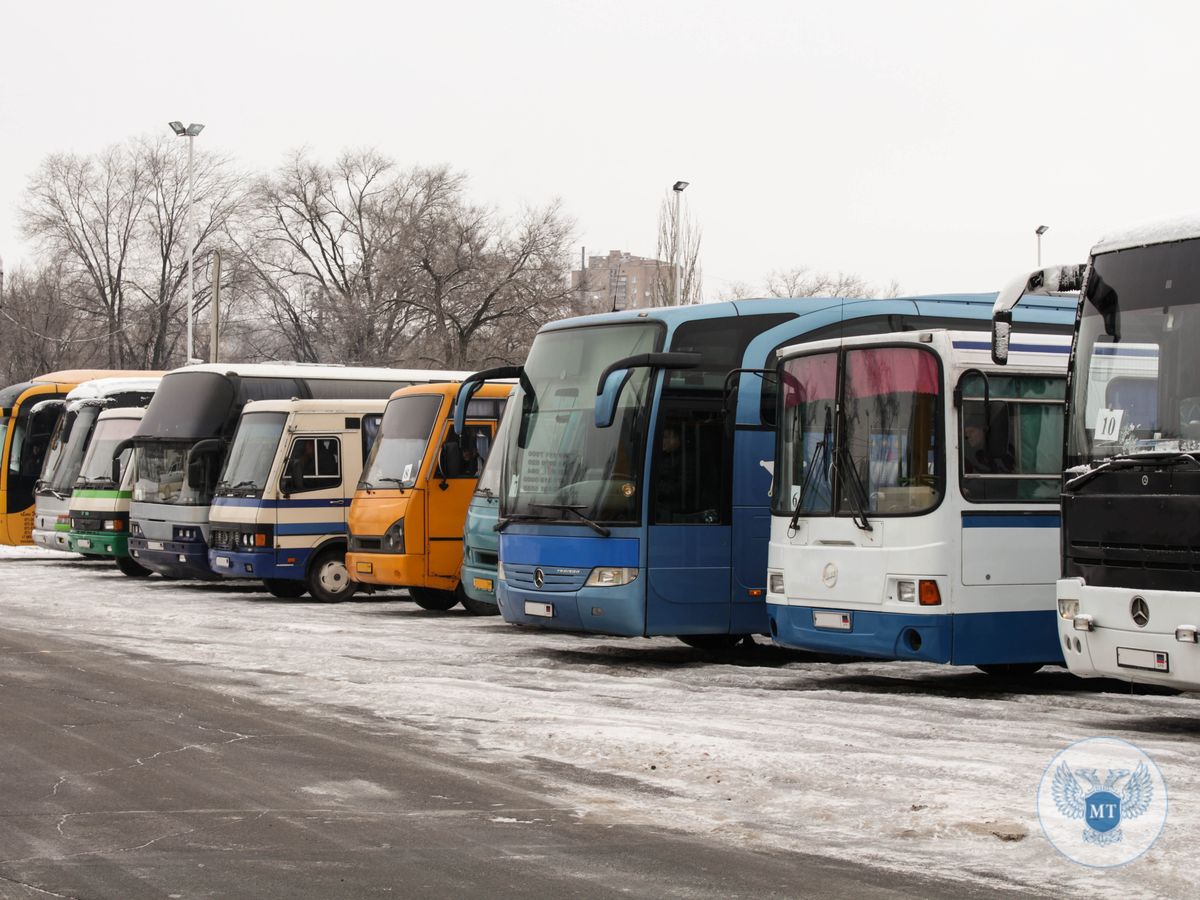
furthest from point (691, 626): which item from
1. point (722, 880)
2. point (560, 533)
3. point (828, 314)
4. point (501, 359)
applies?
point (501, 359)

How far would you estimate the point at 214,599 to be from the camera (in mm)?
24516

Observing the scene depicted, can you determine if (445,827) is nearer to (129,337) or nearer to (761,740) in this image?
(761,740)

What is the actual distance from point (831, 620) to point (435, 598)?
10079mm

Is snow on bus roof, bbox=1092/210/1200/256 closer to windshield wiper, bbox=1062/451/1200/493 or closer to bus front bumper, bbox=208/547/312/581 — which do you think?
windshield wiper, bbox=1062/451/1200/493

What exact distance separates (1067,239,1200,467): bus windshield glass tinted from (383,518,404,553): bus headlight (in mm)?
11599

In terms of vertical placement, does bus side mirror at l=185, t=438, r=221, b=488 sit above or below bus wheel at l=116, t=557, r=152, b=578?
above

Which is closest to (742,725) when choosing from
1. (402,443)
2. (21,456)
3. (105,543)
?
(402,443)

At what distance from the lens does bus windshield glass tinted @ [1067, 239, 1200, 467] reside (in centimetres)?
1034

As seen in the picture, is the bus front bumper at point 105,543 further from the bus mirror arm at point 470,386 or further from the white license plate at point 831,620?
the white license plate at point 831,620

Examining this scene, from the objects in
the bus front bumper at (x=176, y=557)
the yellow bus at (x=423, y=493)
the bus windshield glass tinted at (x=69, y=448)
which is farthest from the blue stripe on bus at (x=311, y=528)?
the bus windshield glass tinted at (x=69, y=448)

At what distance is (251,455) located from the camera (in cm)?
2459

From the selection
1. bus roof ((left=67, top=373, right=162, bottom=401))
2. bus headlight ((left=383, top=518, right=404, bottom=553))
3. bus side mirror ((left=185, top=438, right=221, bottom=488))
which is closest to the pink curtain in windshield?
bus headlight ((left=383, top=518, right=404, bottom=553))

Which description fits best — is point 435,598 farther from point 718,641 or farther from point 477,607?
point 718,641

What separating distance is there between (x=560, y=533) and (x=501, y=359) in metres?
37.1
